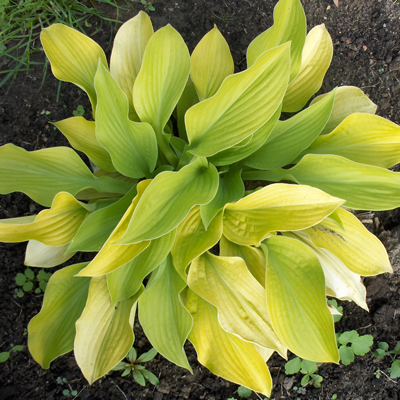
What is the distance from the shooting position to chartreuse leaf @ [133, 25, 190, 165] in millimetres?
1027

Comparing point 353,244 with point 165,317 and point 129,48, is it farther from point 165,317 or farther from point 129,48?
point 129,48

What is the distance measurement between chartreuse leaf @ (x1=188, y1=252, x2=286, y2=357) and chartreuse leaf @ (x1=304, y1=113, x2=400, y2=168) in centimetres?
56

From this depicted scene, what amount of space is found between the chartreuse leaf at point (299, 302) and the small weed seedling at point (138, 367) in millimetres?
662

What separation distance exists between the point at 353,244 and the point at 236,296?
0.44 m

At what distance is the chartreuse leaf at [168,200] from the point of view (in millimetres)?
823

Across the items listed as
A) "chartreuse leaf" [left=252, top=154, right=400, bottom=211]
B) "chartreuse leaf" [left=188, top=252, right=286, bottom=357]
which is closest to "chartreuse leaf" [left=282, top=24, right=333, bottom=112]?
"chartreuse leaf" [left=252, top=154, right=400, bottom=211]

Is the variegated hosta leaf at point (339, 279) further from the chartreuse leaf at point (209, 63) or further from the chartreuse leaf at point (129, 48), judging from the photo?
the chartreuse leaf at point (129, 48)

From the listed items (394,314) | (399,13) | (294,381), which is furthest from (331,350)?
(399,13)

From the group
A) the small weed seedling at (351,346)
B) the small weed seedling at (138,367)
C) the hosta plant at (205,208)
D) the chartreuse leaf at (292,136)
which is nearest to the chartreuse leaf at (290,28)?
the hosta plant at (205,208)

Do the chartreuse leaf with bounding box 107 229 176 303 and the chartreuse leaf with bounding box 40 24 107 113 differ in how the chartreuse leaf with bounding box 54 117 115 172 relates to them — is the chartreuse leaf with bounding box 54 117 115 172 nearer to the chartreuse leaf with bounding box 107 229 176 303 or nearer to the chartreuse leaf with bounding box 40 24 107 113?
the chartreuse leaf with bounding box 40 24 107 113

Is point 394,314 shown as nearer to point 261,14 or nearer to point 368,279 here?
point 368,279

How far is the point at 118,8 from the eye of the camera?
1592mm

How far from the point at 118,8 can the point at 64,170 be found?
3.04 feet

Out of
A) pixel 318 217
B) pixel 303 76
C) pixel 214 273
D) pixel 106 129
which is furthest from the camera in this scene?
pixel 303 76
